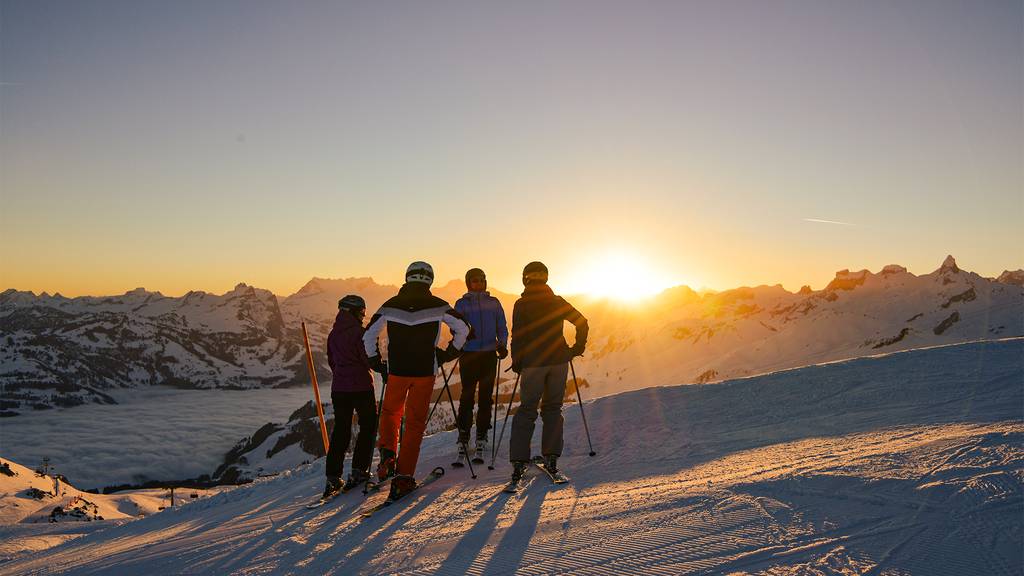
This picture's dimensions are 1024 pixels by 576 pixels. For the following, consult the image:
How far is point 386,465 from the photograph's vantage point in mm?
7723

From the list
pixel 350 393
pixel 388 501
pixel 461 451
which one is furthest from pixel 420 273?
pixel 461 451

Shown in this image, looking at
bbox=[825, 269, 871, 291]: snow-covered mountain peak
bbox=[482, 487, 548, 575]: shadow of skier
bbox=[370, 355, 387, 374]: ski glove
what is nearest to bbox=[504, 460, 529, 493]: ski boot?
bbox=[482, 487, 548, 575]: shadow of skier

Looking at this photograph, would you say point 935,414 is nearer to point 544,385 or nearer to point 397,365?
point 544,385

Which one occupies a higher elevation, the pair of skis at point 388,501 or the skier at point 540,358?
the skier at point 540,358

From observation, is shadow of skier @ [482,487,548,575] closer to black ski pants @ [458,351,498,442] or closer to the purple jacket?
black ski pants @ [458,351,498,442]

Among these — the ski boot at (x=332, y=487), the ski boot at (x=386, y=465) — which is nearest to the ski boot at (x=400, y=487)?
the ski boot at (x=386, y=465)

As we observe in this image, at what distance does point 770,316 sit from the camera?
183 meters

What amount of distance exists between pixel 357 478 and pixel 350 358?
69.4 inches

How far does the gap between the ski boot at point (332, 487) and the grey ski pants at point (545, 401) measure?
2.53m

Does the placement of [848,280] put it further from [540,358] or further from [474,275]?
[540,358]

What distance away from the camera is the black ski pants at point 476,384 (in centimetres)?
881

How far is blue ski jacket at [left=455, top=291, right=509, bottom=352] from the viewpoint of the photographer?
8672 mm

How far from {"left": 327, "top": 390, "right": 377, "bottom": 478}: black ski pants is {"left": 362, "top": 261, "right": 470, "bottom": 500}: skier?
2.26ft

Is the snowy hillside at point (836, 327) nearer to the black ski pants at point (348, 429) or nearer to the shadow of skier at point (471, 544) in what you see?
the black ski pants at point (348, 429)
